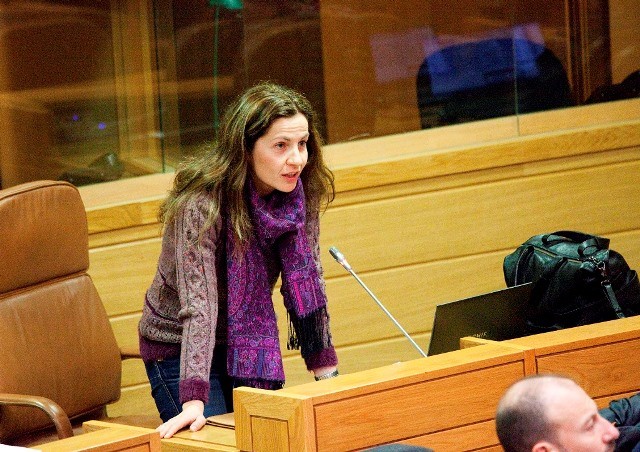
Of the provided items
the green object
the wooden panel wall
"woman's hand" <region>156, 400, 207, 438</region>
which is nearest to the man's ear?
"woman's hand" <region>156, 400, 207, 438</region>

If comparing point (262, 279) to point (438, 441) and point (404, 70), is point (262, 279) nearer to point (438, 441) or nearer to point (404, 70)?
point (438, 441)

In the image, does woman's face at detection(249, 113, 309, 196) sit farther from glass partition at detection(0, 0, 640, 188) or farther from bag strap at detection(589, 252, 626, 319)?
glass partition at detection(0, 0, 640, 188)

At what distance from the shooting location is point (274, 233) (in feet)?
8.59

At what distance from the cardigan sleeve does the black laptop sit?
0.50m

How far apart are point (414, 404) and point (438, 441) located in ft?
0.32

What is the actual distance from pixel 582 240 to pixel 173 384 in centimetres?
122

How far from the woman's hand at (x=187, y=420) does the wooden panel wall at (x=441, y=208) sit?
1.27 metres

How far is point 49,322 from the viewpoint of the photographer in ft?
9.68

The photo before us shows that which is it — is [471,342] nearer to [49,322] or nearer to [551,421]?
[551,421]

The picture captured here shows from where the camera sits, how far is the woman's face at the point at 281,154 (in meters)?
2.60

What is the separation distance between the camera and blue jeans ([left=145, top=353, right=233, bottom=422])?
2.65m

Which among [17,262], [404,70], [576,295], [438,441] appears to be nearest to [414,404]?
[438,441]

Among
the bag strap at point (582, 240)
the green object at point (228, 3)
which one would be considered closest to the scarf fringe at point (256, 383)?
the bag strap at point (582, 240)

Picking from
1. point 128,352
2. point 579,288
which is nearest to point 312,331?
point 128,352
